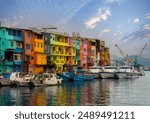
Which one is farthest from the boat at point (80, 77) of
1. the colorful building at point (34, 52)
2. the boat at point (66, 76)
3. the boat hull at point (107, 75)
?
the boat hull at point (107, 75)

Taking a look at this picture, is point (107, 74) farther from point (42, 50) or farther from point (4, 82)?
point (4, 82)

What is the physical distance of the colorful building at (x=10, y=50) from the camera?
2328cm

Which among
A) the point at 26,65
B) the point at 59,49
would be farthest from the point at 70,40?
the point at 26,65

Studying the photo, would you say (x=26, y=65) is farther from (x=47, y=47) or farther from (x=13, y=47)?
(x=47, y=47)

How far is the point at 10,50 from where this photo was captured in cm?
2425

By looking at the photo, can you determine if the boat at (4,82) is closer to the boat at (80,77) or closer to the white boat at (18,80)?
the white boat at (18,80)

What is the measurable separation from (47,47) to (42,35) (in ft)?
3.97

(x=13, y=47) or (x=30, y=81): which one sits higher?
(x=13, y=47)

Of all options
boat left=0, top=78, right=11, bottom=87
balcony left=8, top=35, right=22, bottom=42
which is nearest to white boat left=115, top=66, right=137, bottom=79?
balcony left=8, top=35, right=22, bottom=42

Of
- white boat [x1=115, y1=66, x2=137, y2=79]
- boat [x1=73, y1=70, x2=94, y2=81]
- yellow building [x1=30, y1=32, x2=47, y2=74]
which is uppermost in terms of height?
yellow building [x1=30, y1=32, x2=47, y2=74]

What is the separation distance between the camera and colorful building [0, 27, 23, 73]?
76.4ft

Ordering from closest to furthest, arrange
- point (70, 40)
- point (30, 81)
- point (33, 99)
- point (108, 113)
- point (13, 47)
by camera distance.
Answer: point (108, 113) → point (33, 99) → point (30, 81) → point (13, 47) → point (70, 40)

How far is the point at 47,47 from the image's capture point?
28.9 m

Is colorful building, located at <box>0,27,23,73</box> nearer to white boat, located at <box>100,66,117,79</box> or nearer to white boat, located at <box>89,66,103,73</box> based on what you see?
white boat, located at <box>89,66,103,73</box>
